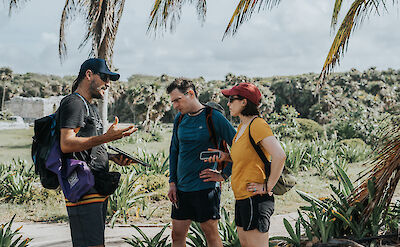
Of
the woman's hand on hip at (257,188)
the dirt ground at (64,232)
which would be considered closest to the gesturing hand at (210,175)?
the woman's hand on hip at (257,188)

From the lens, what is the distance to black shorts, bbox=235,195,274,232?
2426mm

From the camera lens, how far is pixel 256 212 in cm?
244

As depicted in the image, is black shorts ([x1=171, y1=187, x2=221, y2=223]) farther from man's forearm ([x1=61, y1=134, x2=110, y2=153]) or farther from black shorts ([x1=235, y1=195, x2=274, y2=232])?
man's forearm ([x1=61, y1=134, x2=110, y2=153])

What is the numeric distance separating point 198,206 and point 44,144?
1.20 meters

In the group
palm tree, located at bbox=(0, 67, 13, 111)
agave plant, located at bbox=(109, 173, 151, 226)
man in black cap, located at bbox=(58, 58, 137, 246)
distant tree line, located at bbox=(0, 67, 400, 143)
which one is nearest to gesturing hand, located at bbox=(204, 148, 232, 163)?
man in black cap, located at bbox=(58, 58, 137, 246)

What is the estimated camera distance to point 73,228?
2.54 meters

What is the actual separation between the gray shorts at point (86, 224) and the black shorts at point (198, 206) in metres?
0.71

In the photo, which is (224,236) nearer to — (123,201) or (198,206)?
(198,206)

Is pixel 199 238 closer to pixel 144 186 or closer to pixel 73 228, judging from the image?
pixel 73 228

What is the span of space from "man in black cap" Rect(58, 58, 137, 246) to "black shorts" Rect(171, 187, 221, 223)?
0.63m

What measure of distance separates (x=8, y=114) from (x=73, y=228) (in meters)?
57.1

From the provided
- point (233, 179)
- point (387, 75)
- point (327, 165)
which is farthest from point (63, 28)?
Result: point (387, 75)

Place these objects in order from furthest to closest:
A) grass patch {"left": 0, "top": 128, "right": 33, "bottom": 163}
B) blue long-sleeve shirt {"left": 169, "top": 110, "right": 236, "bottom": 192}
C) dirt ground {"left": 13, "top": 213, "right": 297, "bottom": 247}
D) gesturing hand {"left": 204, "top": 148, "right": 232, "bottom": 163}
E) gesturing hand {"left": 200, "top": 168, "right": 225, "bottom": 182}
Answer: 1. grass patch {"left": 0, "top": 128, "right": 33, "bottom": 163}
2. dirt ground {"left": 13, "top": 213, "right": 297, "bottom": 247}
3. blue long-sleeve shirt {"left": 169, "top": 110, "right": 236, "bottom": 192}
4. gesturing hand {"left": 200, "top": 168, "right": 225, "bottom": 182}
5. gesturing hand {"left": 204, "top": 148, "right": 232, "bottom": 163}

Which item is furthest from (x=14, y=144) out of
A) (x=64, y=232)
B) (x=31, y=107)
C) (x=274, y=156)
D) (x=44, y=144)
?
(x=274, y=156)
